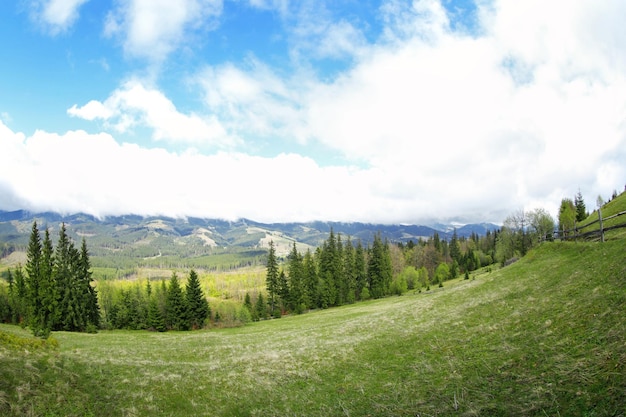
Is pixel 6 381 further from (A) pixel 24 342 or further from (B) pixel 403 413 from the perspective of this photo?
(B) pixel 403 413

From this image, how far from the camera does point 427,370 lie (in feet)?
48.4

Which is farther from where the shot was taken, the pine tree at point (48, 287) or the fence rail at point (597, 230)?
the pine tree at point (48, 287)

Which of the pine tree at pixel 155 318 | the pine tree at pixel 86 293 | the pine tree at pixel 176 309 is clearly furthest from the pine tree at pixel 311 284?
the pine tree at pixel 86 293

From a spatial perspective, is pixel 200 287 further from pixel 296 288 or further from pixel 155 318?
pixel 296 288

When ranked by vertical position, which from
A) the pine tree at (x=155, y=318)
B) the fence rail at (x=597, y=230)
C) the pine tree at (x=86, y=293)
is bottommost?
the pine tree at (x=155, y=318)

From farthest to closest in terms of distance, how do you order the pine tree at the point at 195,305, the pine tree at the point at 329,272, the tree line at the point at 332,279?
the pine tree at the point at 329,272, the tree line at the point at 332,279, the pine tree at the point at 195,305

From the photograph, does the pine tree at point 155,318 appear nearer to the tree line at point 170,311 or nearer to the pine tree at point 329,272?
the tree line at point 170,311

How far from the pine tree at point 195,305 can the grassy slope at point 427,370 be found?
2127 inches

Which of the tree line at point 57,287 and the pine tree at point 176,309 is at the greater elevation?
the tree line at point 57,287

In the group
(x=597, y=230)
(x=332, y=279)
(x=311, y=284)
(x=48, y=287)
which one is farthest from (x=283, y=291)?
(x=597, y=230)

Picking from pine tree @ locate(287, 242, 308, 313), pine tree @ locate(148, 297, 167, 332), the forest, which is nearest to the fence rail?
the forest

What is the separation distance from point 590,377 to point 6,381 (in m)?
21.3

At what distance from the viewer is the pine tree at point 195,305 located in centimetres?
7519

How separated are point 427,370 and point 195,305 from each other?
7211 centimetres
